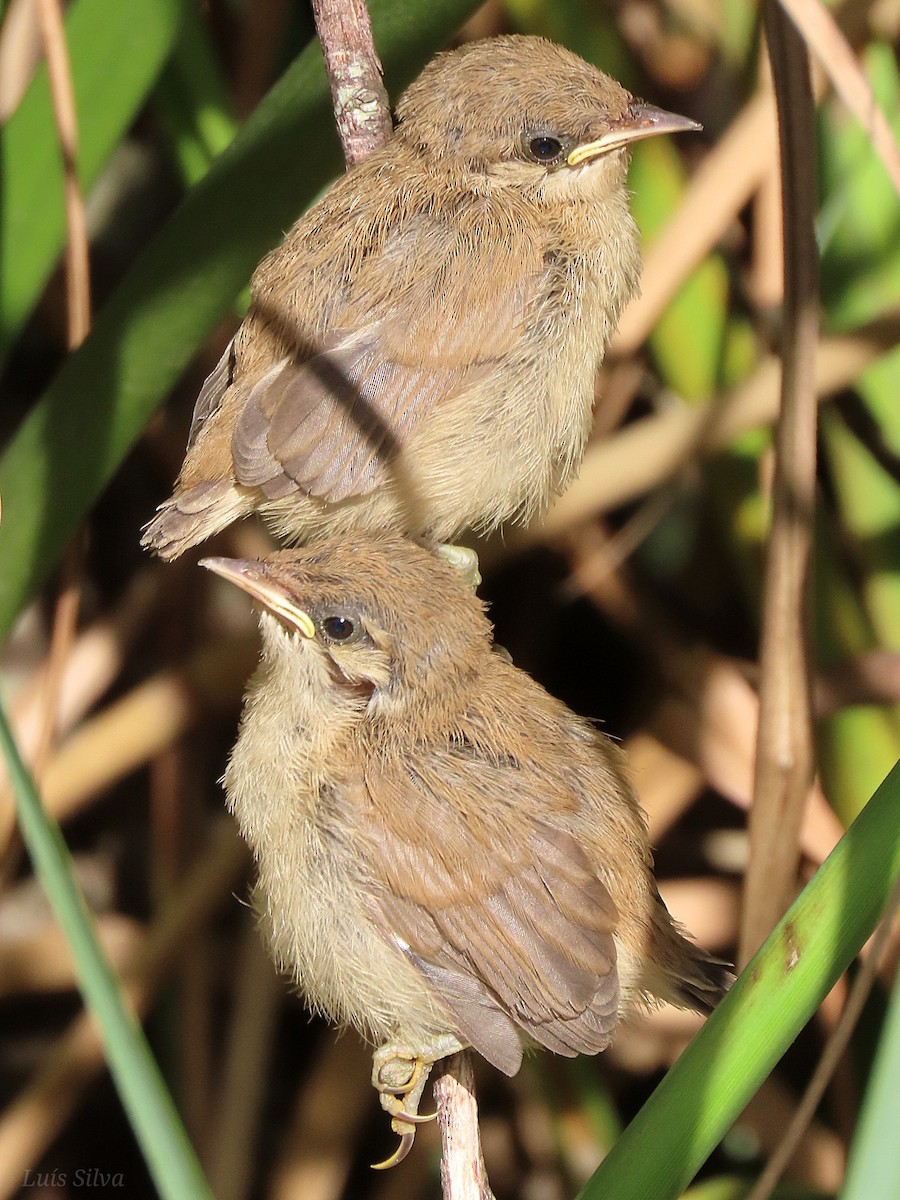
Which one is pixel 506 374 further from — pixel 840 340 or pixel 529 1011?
pixel 529 1011

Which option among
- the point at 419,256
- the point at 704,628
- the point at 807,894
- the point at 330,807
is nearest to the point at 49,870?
the point at 807,894

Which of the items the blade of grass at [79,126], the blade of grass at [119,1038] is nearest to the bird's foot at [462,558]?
the blade of grass at [79,126]

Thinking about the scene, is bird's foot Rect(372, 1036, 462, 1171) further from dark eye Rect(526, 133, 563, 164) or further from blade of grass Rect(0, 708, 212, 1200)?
dark eye Rect(526, 133, 563, 164)

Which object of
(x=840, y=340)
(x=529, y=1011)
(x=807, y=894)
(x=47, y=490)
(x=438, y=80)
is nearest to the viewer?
(x=807, y=894)

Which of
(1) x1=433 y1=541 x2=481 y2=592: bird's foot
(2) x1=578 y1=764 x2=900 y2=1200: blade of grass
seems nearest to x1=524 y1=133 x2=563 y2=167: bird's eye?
(1) x1=433 y1=541 x2=481 y2=592: bird's foot

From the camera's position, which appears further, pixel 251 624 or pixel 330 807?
pixel 251 624
